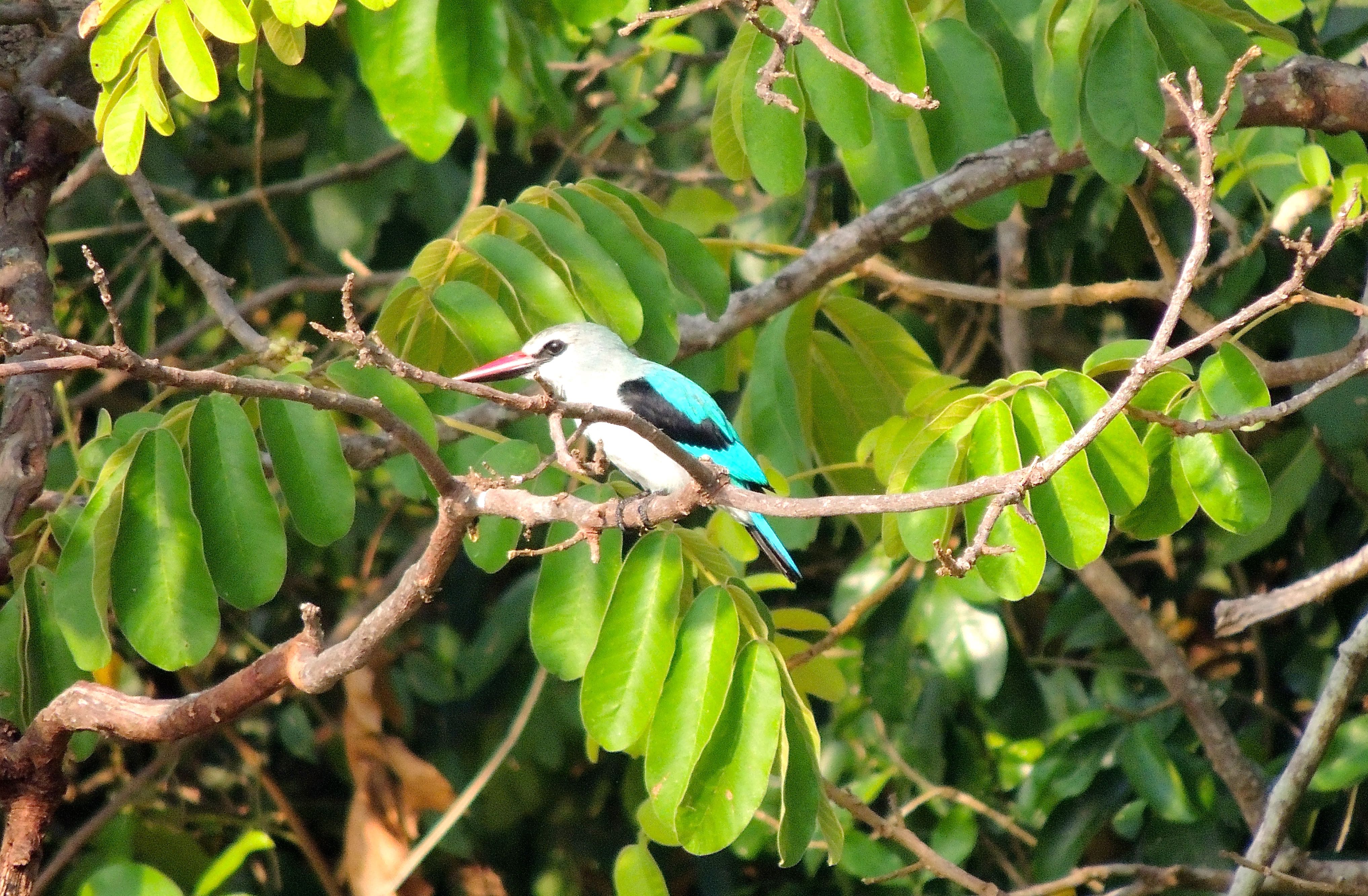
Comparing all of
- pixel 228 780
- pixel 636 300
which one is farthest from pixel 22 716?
pixel 228 780

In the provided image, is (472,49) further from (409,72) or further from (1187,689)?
(1187,689)

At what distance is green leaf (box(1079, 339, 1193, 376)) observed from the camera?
286 cm

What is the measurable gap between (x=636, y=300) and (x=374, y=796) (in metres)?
1.86

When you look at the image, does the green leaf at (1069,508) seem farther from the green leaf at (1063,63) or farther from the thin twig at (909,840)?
the thin twig at (909,840)

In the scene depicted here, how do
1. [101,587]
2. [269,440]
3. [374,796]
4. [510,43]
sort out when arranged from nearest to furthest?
[101,587] → [269,440] → [510,43] → [374,796]

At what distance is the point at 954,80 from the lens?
313cm

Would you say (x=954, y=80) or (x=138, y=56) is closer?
(x=138, y=56)

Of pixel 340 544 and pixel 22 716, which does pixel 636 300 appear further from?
pixel 340 544

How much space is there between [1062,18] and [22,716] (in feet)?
8.01

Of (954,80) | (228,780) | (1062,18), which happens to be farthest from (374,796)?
(1062,18)

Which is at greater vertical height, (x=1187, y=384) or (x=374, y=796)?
(x=1187, y=384)

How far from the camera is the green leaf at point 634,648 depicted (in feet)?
8.64

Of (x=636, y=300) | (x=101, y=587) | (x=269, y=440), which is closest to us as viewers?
(x=101, y=587)

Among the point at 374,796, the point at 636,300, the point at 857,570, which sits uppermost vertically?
the point at 636,300
